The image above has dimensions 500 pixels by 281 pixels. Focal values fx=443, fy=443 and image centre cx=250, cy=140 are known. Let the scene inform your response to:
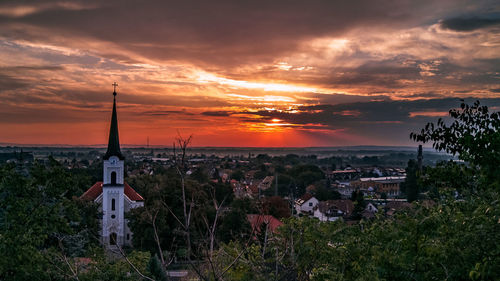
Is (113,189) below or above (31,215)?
below

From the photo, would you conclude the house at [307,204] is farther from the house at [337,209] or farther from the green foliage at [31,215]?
the green foliage at [31,215]

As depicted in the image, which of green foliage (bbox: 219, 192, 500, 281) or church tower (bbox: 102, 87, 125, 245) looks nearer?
green foliage (bbox: 219, 192, 500, 281)

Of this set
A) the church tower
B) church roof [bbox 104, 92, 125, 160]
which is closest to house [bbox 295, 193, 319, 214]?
the church tower

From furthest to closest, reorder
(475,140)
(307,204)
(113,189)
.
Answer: (307,204) → (113,189) → (475,140)

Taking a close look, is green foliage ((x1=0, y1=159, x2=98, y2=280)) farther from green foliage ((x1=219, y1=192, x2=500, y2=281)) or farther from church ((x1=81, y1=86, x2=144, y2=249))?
church ((x1=81, y1=86, x2=144, y2=249))

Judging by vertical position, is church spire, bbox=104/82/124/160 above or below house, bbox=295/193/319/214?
above

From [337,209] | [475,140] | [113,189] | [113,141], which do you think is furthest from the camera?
[337,209]

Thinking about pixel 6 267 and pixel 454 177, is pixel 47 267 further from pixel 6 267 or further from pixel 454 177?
pixel 454 177

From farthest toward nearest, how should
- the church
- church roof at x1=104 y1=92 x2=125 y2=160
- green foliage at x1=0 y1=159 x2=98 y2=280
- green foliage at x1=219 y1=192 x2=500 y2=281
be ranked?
the church → church roof at x1=104 y1=92 x2=125 y2=160 → green foliage at x1=0 y1=159 x2=98 y2=280 → green foliage at x1=219 y1=192 x2=500 y2=281

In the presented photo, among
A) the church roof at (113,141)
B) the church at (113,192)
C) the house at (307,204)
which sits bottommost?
the house at (307,204)

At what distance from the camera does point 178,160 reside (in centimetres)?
601

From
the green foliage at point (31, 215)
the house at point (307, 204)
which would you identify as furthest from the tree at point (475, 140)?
the house at point (307, 204)

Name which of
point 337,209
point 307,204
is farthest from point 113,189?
point 307,204

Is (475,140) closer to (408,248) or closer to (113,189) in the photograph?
(408,248)
